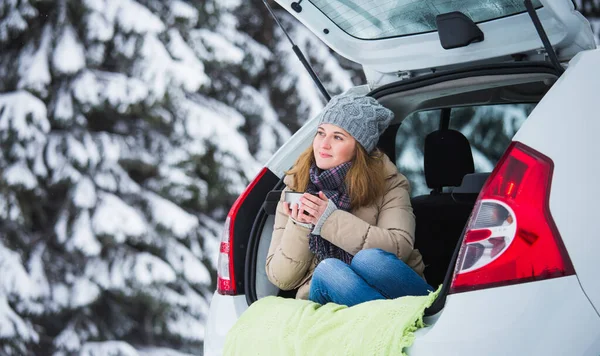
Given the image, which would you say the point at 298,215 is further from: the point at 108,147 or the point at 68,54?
the point at 68,54

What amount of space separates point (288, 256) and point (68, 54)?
5666mm

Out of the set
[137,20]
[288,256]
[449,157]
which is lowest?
[137,20]

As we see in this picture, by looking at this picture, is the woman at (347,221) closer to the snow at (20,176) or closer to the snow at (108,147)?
the snow at (20,176)

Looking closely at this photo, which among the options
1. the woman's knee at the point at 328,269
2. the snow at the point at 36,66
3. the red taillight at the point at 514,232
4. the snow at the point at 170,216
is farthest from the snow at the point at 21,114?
the red taillight at the point at 514,232

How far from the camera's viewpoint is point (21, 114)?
7219mm

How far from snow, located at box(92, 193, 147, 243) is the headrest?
4.77 m

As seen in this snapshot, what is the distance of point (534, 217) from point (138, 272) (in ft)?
21.2

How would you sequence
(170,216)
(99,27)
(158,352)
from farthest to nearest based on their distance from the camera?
(158,352), (170,216), (99,27)

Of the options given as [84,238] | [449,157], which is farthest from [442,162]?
[84,238]

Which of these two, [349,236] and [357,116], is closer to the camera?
[349,236]

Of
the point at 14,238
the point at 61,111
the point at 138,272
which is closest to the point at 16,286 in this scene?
the point at 14,238

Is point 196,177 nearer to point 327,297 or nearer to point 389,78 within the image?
point 389,78

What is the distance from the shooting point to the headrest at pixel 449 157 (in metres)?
3.32

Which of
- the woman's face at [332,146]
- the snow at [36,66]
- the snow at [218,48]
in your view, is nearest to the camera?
the woman's face at [332,146]
